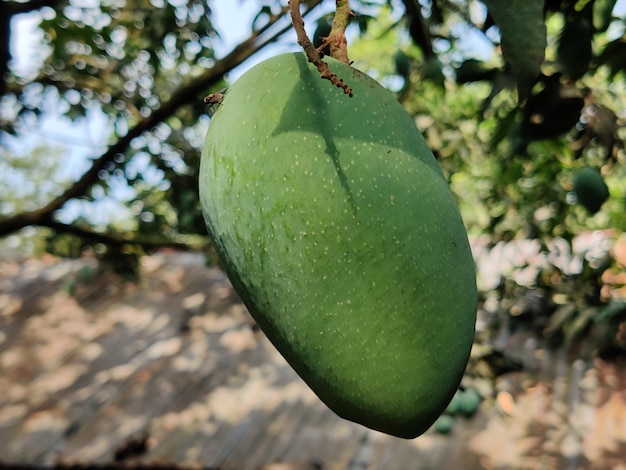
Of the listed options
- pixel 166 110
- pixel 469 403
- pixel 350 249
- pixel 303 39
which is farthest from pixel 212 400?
pixel 303 39

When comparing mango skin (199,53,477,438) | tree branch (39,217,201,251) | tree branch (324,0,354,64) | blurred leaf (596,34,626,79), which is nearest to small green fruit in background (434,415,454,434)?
tree branch (39,217,201,251)

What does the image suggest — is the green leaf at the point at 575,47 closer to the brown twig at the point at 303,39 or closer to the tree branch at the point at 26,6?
the brown twig at the point at 303,39

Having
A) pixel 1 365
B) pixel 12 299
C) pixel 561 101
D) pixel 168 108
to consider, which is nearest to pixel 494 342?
pixel 168 108

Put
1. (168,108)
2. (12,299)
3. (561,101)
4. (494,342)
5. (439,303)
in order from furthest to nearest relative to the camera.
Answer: (12,299), (494,342), (168,108), (561,101), (439,303)

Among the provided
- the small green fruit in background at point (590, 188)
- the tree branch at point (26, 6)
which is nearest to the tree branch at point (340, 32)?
the small green fruit in background at point (590, 188)

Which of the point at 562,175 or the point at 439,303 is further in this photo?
the point at 562,175

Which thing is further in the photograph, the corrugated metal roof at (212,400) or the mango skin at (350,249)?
the corrugated metal roof at (212,400)

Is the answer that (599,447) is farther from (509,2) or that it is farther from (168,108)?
(509,2)
